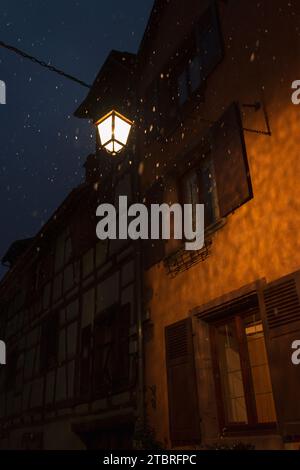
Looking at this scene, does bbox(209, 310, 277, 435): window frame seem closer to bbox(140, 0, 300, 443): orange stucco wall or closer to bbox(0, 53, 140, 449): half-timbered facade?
bbox(140, 0, 300, 443): orange stucco wall

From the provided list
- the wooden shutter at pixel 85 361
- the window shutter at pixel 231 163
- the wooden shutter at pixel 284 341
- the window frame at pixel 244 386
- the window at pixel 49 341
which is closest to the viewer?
the wooden shutter at pixel 284 341

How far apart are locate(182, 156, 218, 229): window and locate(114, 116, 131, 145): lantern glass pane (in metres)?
1.39

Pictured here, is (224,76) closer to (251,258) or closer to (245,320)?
(251,258)

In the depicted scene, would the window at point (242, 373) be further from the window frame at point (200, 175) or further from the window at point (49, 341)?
the window at point (49, 341)

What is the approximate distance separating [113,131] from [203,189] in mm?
1678

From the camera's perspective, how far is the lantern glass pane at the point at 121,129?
5.99 metres

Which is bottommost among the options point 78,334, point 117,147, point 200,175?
point 78,334

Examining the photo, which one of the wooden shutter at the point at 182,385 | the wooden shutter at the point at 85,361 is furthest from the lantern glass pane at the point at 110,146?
the wooden shutter at the point at 85,361

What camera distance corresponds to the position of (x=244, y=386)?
5.07m

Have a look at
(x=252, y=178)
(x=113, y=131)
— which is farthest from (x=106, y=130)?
(x=252, y=178)

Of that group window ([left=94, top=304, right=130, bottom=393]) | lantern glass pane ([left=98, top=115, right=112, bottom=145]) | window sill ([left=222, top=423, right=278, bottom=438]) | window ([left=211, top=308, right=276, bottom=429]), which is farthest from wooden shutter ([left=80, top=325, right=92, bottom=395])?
lantern glass pane ([left=98, top=115, right=112, bottom=145])

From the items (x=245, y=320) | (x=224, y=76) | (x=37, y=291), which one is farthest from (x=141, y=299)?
(x=37, y=291)

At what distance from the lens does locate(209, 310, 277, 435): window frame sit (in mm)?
4867

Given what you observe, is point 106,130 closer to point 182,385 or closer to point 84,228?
point 182,385
